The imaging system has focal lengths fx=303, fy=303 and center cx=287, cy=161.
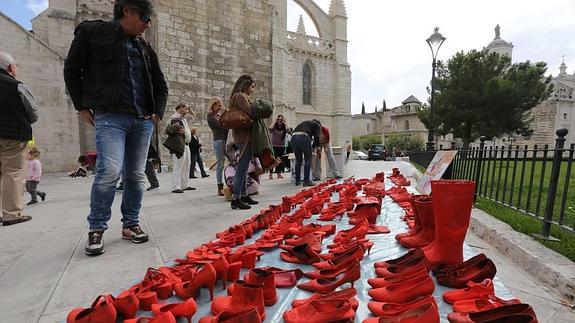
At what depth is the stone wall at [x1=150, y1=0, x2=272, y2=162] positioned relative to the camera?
12828 millimetres

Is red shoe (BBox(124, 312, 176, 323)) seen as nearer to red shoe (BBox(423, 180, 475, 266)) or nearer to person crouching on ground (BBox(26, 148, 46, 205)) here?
red shoe (BBox(423, 180, 475, 266))

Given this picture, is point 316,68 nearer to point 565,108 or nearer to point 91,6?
point 91,6

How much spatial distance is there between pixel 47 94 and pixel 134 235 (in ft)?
45.0

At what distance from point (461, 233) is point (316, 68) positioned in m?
29.7

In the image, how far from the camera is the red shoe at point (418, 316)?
3.87 feet

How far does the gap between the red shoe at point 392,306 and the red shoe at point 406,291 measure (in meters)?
0.06

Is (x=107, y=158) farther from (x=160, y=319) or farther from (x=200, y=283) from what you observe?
(x=160, y=319)

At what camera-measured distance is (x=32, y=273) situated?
6.73ft

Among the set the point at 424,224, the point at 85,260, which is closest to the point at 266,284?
the point at 424,224

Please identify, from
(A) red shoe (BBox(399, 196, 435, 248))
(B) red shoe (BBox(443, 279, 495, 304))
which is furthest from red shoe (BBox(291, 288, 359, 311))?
(A) red shoe (BBox(399, 196, 435, 248))

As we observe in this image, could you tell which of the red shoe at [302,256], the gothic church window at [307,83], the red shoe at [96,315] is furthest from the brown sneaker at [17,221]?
the gothic church window at [307,83]

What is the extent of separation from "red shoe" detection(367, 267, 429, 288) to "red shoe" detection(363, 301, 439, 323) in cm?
36

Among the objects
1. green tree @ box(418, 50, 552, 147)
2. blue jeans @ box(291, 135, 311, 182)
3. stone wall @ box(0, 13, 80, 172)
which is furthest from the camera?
green tree @ box(418, 50, 552, 147)

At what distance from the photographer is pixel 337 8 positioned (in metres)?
30.3
